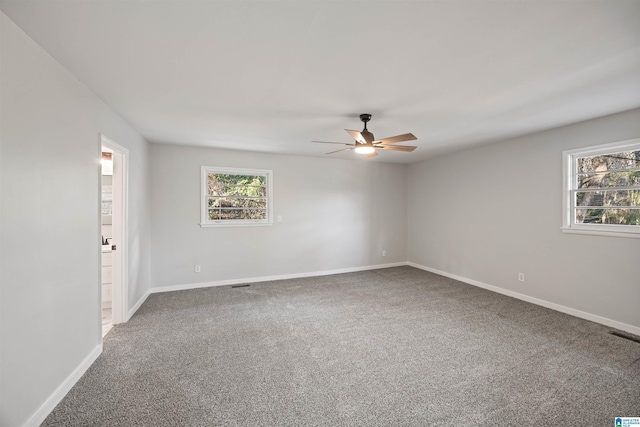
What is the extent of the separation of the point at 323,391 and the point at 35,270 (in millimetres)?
2141

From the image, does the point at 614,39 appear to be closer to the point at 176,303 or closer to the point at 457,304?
the point at 457,304

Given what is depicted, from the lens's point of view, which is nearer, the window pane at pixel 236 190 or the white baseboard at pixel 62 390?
the white baseboard at pixel 62 390

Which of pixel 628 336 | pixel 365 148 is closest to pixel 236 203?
pixel 365 148

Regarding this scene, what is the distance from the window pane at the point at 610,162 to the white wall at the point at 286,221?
3296 mm

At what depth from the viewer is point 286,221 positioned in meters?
5.36

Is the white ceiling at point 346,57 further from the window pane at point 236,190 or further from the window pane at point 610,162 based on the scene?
the window pane at point 236,190

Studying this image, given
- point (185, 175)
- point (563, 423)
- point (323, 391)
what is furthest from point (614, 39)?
point (185, 175)

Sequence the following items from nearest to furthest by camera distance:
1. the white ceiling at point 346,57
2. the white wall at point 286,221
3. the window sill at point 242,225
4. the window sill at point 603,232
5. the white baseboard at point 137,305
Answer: the white ceiling at point 346,57 < the window sill at point 603,232 < the white baseboard at point 137,305 < the white wall at point 286,221 < the window sill at point 242,225

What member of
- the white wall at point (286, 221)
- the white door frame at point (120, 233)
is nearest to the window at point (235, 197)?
the white wall at point (286, 221)

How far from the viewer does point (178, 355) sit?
2.62 meters

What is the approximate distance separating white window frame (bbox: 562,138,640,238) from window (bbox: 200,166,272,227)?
4482 mm

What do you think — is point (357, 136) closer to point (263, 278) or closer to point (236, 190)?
point (236, 190)

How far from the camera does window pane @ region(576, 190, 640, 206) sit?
313cm

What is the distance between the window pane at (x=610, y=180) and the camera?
10.3 ft
